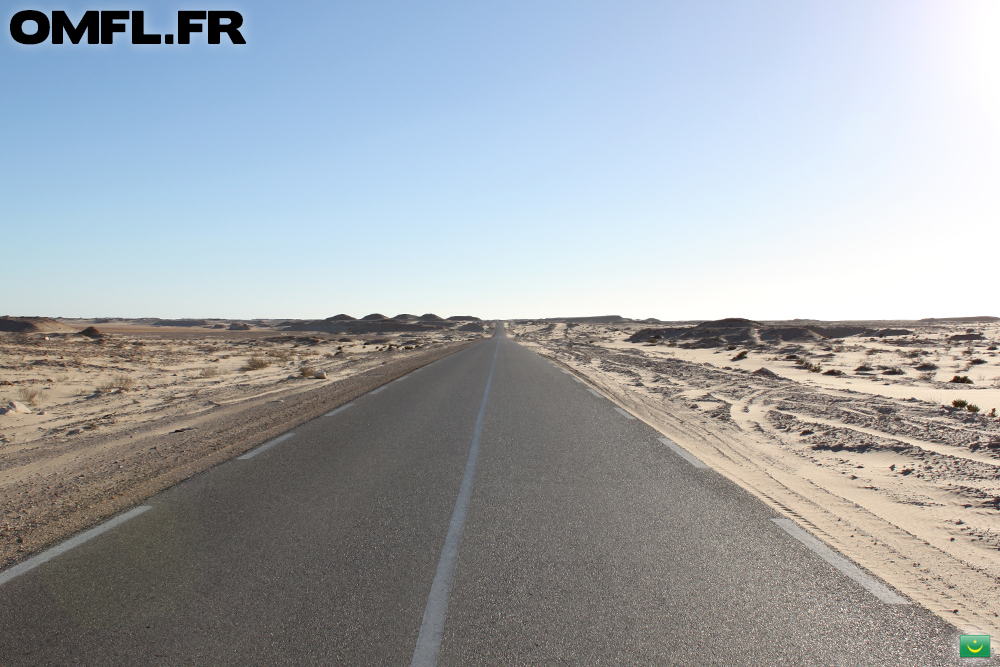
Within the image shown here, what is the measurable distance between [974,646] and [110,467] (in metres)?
8.99

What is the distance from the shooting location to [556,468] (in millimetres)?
→ 8078

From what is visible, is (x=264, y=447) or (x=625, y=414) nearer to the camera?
(x=264, y=447)

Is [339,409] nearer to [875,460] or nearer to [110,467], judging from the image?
[110,467]

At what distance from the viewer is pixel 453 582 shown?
439cm

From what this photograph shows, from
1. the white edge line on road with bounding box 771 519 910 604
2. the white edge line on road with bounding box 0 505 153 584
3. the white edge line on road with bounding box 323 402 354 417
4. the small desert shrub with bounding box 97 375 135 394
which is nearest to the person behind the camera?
the white edge line on road with bounding box 771 519 910 604

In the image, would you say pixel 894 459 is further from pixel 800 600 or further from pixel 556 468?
pixel 800 600

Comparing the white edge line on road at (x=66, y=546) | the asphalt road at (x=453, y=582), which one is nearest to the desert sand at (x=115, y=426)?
the white edge line on road at (x=66, y=546)

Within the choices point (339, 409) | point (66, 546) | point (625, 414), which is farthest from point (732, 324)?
point (66, 546)

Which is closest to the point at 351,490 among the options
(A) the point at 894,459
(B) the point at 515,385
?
(A) the point at 894,459

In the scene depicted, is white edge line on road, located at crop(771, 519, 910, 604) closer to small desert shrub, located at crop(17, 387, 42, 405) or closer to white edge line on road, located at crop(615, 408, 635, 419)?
white edge line on road, located at crop(615, 408, 635, 419)

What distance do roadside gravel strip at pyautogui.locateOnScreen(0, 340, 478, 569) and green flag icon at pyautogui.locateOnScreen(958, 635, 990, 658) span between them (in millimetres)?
6330

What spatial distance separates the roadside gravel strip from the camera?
227 inches

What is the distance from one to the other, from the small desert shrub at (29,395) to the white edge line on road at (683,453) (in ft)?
51.3

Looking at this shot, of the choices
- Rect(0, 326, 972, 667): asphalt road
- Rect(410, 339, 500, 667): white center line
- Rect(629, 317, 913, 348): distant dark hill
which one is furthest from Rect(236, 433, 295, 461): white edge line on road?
Rect(629, 317, 913, 348): distant dark hill
